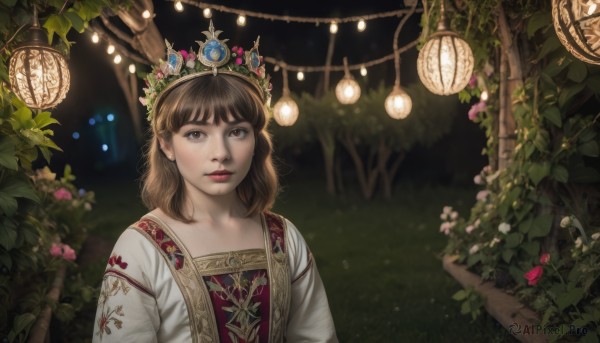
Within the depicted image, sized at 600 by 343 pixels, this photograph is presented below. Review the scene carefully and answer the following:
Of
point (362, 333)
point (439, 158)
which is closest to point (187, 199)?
point (362, 333)

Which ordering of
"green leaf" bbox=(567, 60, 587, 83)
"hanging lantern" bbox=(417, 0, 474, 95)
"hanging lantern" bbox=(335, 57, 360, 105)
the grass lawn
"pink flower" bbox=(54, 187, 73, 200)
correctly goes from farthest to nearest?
"hanging lantern" bbox=(335, 57, 360, 105) < "pink flower" bbox=(54, 187, 73, 200) < the grass lawn < "hanging lantern" bbox=(417, 0, 474, 95) < "green leaf" bbox=(567, 60, 587, 83)

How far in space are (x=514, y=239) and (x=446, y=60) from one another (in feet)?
4.62

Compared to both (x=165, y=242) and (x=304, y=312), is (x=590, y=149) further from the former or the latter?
(x=165, y=242)

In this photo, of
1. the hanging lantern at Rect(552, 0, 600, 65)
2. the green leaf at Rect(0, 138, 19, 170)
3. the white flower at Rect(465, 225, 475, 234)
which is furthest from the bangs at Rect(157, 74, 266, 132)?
the white flower at Rect(465, 225, 475, 234)

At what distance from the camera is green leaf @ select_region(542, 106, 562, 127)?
421cm

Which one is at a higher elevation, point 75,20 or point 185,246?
point 75,20

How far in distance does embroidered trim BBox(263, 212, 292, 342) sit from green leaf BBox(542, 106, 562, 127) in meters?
2.28

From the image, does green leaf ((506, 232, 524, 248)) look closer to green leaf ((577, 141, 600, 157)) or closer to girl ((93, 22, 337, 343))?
green leaf ((577, 141, 600, 157))

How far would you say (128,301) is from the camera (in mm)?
2371

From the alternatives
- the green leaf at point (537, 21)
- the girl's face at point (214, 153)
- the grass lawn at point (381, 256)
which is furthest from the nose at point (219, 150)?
the grass lawn at point (381, 256)

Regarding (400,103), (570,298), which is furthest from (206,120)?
(400,103)

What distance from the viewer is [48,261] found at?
5180 millimetres

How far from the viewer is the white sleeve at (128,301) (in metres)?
2.36

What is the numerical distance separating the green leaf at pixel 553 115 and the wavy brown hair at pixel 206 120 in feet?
7.07
